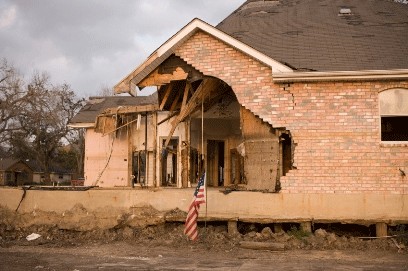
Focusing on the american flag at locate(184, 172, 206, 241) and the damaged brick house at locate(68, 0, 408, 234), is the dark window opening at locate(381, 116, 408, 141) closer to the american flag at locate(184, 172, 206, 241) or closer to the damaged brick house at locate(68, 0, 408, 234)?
the damaged brick house at locate(68, 0, 408, 234)

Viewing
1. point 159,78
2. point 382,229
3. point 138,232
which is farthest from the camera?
point 159,78

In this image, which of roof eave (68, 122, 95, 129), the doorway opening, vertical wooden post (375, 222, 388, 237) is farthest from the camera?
roof eave (68, 122, 95, 129)

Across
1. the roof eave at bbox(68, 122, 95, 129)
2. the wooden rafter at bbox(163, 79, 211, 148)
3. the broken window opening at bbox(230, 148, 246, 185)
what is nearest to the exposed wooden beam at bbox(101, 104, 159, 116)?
the roof eave at bbox(68, 122, 95, 129)

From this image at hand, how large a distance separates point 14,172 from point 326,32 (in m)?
59.1

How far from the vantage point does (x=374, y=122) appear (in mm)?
11258

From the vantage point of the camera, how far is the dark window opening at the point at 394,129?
12.8 metres

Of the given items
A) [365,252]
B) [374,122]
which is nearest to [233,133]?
[374,122]

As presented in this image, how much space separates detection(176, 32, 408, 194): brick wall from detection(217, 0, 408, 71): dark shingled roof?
74cm

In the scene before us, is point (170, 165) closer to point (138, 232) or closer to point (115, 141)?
point (115, 141)

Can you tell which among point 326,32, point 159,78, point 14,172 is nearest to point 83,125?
point 159,78

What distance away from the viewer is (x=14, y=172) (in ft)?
208

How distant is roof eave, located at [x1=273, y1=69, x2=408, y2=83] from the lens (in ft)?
36.1

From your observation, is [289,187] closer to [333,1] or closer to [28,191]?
[28,191]

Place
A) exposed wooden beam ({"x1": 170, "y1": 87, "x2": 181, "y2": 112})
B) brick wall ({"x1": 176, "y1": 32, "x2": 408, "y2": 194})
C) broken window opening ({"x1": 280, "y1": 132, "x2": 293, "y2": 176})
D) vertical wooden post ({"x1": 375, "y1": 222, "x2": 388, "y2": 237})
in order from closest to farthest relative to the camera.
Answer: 1. vertical wooden post ({"x1": 375, "y1": 222, "x2": 388, "y2": 237})
2. brick wall ({"x1": 176, "y1": 32, "x2": 408, "y2": 194})
3. broken window opening ({"x1": 280, "y1": 132, "x2": 293, "y2": 176})
4. exposed wooden beam ({"x1": 170, "y1": 87, "x2": 181, "y2": 112})
